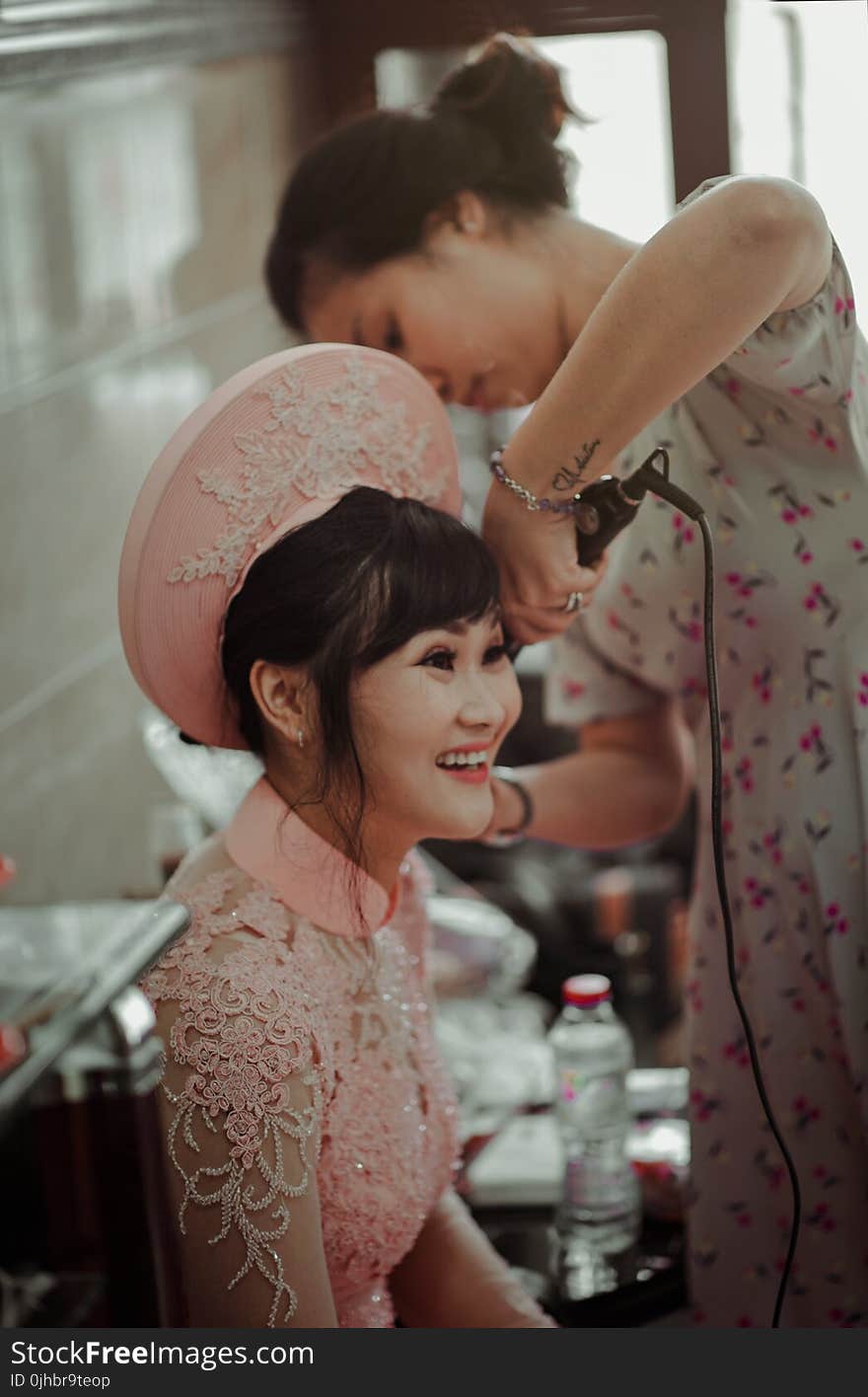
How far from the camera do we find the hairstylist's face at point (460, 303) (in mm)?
1156

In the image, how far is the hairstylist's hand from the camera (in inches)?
42.0

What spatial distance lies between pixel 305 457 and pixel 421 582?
116mm

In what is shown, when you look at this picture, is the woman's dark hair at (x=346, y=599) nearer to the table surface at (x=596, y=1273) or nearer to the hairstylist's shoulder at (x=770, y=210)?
the hairstylist's shoulder at (x=770, y=210)

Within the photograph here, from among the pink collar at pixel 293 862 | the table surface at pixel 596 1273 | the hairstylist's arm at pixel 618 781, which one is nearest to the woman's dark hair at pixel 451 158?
the pink collar at pixel 293 862

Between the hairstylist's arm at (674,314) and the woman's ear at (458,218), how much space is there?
0.66 feet

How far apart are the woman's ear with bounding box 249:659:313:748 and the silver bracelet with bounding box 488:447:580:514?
0.65ft

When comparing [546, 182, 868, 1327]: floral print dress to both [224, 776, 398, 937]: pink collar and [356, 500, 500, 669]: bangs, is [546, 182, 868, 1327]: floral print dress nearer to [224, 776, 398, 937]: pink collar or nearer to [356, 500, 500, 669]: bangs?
[356, 500, 500, 669]: bangs

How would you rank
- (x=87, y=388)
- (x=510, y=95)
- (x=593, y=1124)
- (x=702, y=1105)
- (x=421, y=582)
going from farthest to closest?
(x=87, y=388)
(x=593, y=1124)
(x=702, y=1105)
(x=510, y=95)
(x=421, y=582)

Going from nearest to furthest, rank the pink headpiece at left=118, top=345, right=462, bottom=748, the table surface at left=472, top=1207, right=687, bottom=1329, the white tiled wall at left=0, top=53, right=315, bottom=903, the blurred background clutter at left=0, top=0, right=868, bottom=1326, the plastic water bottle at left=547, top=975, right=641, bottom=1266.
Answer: the blurred background clutter at left=0, top=0, right=868, bottom=1326
the pink headpiece at left=118, top=345, right=462, bottom=748
the table surface at left=472, top=1207, right=687, bottom=1329
the white tiled wall at left=0, top=53, right=315, bottom=903
the plastic water bottle at left=547, top=975, right=641, bottom=1266

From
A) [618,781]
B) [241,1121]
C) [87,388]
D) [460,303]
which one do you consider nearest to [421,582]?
[460,303]

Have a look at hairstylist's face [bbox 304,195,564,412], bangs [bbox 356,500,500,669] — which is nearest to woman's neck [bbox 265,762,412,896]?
bangs [bbox 356,500,500,669]

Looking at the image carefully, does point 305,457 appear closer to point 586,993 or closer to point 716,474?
point 716,474

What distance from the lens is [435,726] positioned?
1.04 metres

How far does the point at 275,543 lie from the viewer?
1011 millimetres
